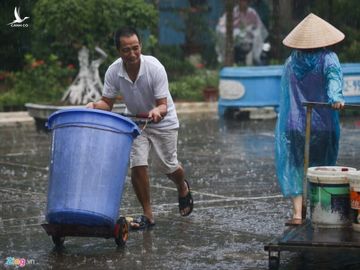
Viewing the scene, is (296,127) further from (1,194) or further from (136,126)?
(1,194)

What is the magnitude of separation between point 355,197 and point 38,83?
14704 millimetres

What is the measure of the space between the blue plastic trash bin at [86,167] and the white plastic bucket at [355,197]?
5.51 feet

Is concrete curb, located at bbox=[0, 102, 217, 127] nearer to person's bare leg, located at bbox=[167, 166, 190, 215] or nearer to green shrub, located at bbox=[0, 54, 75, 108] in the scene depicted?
green shrub, located at bbox=[0, 54, 75, 108]

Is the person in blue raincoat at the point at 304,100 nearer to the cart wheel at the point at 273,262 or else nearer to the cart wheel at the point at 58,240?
the cart wheel at the point at 273,262

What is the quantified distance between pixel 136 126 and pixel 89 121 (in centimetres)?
36

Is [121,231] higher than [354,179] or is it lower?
lower

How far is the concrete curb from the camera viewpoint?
1980 centimetres

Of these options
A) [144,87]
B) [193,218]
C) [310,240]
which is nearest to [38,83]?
[193,218]

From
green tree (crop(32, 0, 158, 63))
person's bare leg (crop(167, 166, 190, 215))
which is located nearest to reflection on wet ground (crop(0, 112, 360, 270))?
person's bare leg (crop(167, 166, 190, 215))

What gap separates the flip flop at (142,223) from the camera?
8781mm

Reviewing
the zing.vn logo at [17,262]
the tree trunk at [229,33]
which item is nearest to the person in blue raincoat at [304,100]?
the zing.vn logo at [17,262]

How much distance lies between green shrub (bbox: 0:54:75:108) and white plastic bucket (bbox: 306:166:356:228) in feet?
44.3

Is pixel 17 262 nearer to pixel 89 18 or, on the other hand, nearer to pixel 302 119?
pixel 302 119

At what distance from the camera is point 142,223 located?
29.1 feet
